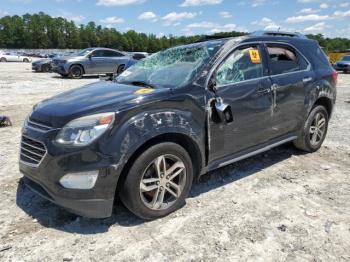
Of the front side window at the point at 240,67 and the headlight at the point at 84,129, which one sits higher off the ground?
the front side window at the point at 240,67

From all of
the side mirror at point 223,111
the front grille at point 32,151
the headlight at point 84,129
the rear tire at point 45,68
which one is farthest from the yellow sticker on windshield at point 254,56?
the rear tire at point 45,68

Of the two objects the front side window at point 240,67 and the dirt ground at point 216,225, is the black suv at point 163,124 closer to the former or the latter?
the front side window at point 240,67

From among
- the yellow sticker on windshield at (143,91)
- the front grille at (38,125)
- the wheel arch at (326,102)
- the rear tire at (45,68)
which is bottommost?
the rear tire at (45,68)

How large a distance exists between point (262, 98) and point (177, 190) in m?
1.61

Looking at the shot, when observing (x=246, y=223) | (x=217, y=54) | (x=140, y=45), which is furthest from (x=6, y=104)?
(x=140, y=45)

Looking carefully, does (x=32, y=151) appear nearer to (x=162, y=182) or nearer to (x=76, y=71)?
(x=162, y=182)

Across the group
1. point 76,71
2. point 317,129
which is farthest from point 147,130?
point 76,71

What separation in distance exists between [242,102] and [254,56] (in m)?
0.73

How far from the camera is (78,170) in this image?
3.09 metres

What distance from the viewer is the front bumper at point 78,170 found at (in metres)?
3.08

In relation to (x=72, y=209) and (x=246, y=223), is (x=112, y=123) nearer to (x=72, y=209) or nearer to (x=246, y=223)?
(x=72, y=209)

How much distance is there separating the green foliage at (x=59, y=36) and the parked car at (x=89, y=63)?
314 feet

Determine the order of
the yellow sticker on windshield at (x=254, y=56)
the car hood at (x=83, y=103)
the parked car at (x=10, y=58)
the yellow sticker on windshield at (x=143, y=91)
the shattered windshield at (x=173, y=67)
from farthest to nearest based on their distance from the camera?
the parked car at (x=10, y=58)
the yellow sticker on windshield at (x=254, y=56)
the shattered windshield at (x=173, y=67)
the yellow sticker on windshield at (x=143, y=91)
the car hood at (x=83, y=103)

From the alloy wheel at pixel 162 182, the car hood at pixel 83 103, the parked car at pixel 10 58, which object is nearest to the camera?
the car hood at pixel 83 103
